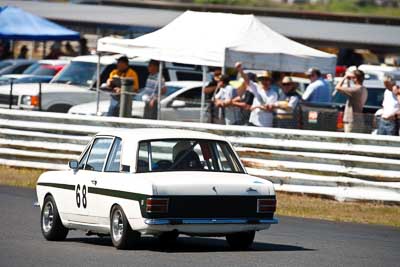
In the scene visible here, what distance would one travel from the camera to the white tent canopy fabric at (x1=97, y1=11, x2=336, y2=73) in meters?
20.9

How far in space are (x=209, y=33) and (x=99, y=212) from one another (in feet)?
34.2

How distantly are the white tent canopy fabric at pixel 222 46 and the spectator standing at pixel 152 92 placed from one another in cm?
60

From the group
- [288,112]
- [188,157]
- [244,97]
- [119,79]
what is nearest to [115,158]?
[188,157]

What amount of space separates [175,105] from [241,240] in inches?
410

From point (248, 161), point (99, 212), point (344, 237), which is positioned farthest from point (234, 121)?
point (99, 212)

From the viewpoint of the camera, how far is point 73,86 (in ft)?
84.2

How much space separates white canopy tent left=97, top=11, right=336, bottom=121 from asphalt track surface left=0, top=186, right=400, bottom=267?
21.6 ft

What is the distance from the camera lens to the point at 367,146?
16984mm

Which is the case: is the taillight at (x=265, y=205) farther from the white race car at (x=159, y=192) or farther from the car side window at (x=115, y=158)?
the car side window at (x=115, y=158)

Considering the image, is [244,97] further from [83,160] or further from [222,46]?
[83,160]

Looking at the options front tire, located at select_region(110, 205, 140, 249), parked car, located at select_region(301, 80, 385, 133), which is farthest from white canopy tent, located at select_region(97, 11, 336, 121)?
front tire, located at select_region(110, 205, 140, 249)

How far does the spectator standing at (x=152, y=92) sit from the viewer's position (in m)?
20.8

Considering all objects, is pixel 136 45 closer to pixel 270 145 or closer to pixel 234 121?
pixel 234 121

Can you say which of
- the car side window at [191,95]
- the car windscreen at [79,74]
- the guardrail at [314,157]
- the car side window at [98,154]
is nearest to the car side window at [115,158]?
the car side window at [98,154]
